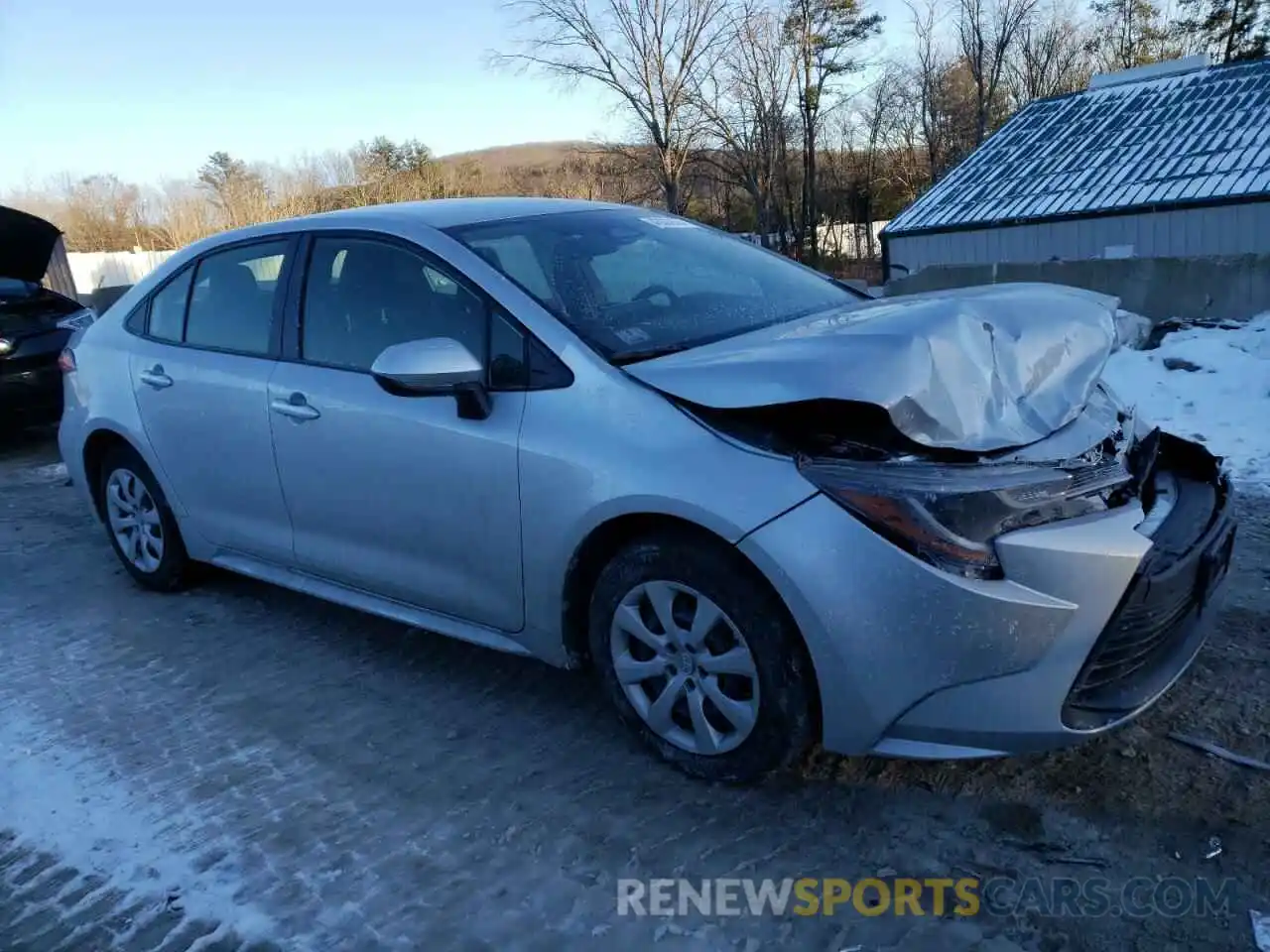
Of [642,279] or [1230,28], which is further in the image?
[1230,28]

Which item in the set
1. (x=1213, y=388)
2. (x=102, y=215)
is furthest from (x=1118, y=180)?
(x=102, y=215)

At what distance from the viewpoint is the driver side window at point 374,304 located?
3.26 metres

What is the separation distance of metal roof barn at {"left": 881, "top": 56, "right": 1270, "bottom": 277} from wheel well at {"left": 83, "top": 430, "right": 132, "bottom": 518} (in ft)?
48.3

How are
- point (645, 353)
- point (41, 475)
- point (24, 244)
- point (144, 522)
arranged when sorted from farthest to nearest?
point (24, 244)
point (41, 475)
point (144, 522)
point (645, 353)

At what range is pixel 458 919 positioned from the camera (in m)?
2.40

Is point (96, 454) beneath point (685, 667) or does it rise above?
above

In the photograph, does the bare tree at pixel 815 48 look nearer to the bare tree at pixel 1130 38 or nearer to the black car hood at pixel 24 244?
the bare tree at pixel 1130 38

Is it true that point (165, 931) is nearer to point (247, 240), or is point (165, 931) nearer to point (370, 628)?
point (370, 628)

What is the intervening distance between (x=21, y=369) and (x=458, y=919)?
752 cm

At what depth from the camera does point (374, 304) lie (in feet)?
11.6

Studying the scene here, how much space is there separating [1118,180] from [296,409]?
19.0m

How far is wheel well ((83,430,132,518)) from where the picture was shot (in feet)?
15.4

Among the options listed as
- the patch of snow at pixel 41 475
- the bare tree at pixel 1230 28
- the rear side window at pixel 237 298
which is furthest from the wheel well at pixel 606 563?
the bare tree at pixel 1230 28

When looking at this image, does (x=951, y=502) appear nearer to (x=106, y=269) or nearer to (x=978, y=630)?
(x=978, y=630)
